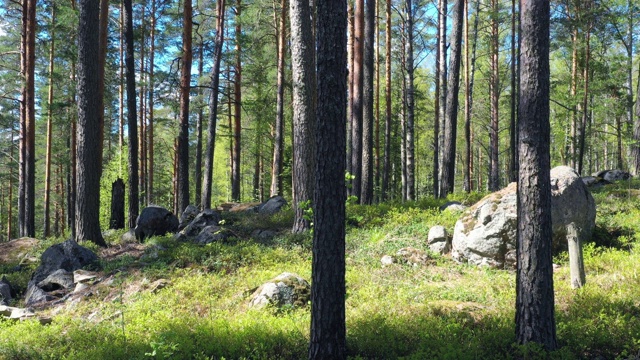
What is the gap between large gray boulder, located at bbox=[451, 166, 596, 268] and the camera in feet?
25.1

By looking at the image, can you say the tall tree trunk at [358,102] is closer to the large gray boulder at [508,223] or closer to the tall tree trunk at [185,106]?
the tall tree trunk at [185,106]

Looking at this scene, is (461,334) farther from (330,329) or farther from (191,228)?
(191,228)

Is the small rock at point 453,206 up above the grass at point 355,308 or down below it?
above

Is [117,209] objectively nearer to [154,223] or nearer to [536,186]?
[154,223]

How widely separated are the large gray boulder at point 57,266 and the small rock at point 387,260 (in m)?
6.30

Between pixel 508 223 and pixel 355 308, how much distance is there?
3.65 meters

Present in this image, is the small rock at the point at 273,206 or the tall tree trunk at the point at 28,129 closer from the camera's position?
the small rock at the point at 273,206

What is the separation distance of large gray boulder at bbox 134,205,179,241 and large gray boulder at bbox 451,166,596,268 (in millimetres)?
8454

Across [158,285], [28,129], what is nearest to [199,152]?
[28,129]

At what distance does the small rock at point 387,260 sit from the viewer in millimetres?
8047

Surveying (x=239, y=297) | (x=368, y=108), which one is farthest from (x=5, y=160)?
(x=239, y=297)

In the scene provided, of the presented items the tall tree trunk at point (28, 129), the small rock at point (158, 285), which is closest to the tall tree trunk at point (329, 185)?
the small rock at point (158, 285)

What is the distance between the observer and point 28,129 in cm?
1683

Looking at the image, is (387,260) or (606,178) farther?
(606,178)
